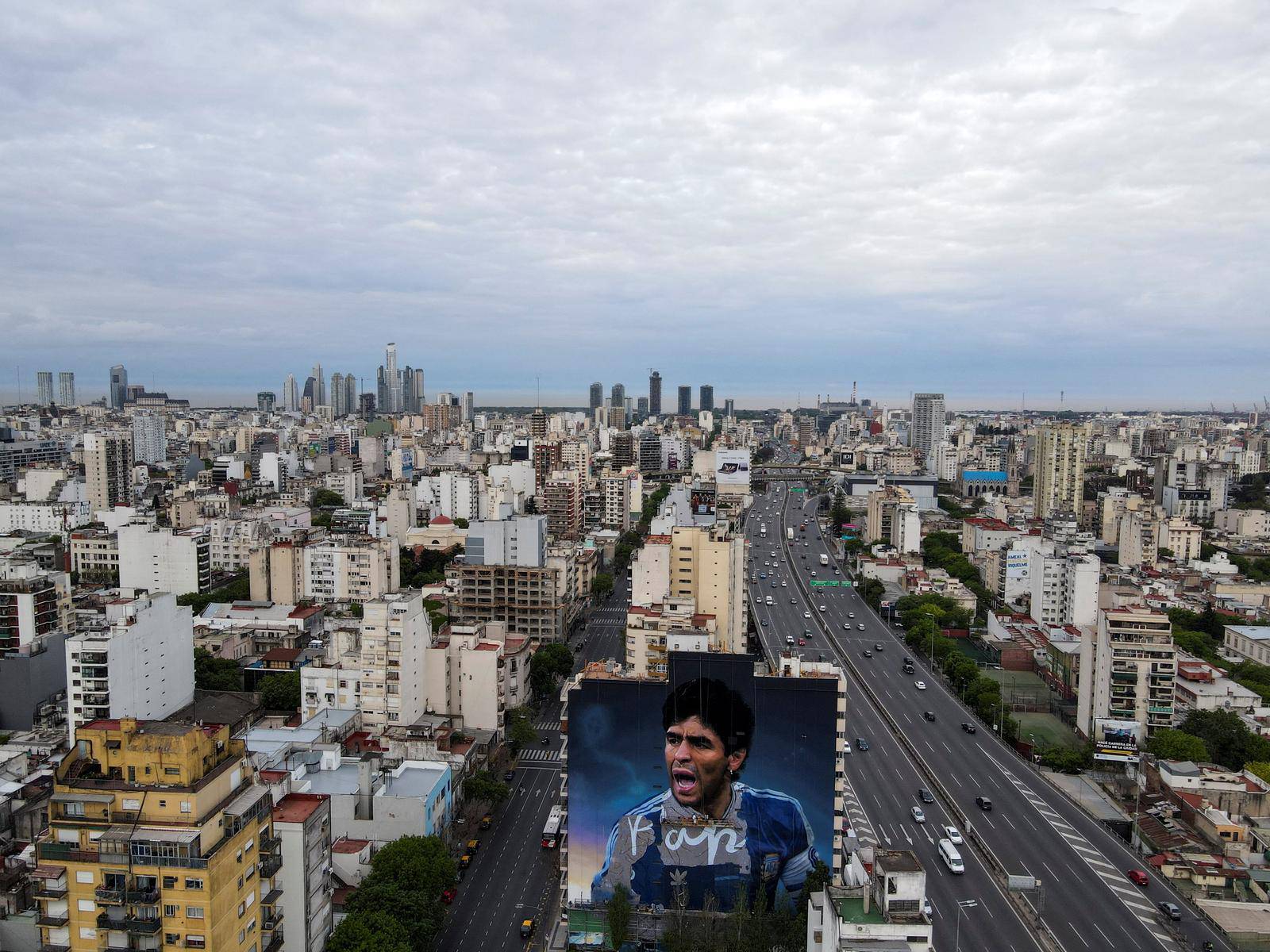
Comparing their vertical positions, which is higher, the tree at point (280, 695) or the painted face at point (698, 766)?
the painted face at point (698, 766)

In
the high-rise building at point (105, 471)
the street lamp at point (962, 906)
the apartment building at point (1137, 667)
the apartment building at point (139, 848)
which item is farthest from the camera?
the high-rise building at point (105, 471)

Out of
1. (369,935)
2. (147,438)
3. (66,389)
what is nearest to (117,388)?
(66,389)

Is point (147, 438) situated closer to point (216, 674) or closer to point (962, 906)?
point (216, 674)

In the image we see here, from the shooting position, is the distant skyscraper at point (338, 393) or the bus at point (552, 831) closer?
the bus at point (552, 831)

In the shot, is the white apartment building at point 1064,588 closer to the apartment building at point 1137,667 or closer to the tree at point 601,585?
the apartment building at point 1137,667

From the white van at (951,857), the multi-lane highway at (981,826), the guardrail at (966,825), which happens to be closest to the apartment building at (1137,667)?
the multi-lane highway at (981,826)

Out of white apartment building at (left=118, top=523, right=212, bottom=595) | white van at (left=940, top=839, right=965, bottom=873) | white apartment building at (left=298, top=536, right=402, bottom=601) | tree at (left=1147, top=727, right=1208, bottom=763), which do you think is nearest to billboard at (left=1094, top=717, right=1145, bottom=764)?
tree at (left=1147, top=727, right=1208, bottom=763)
